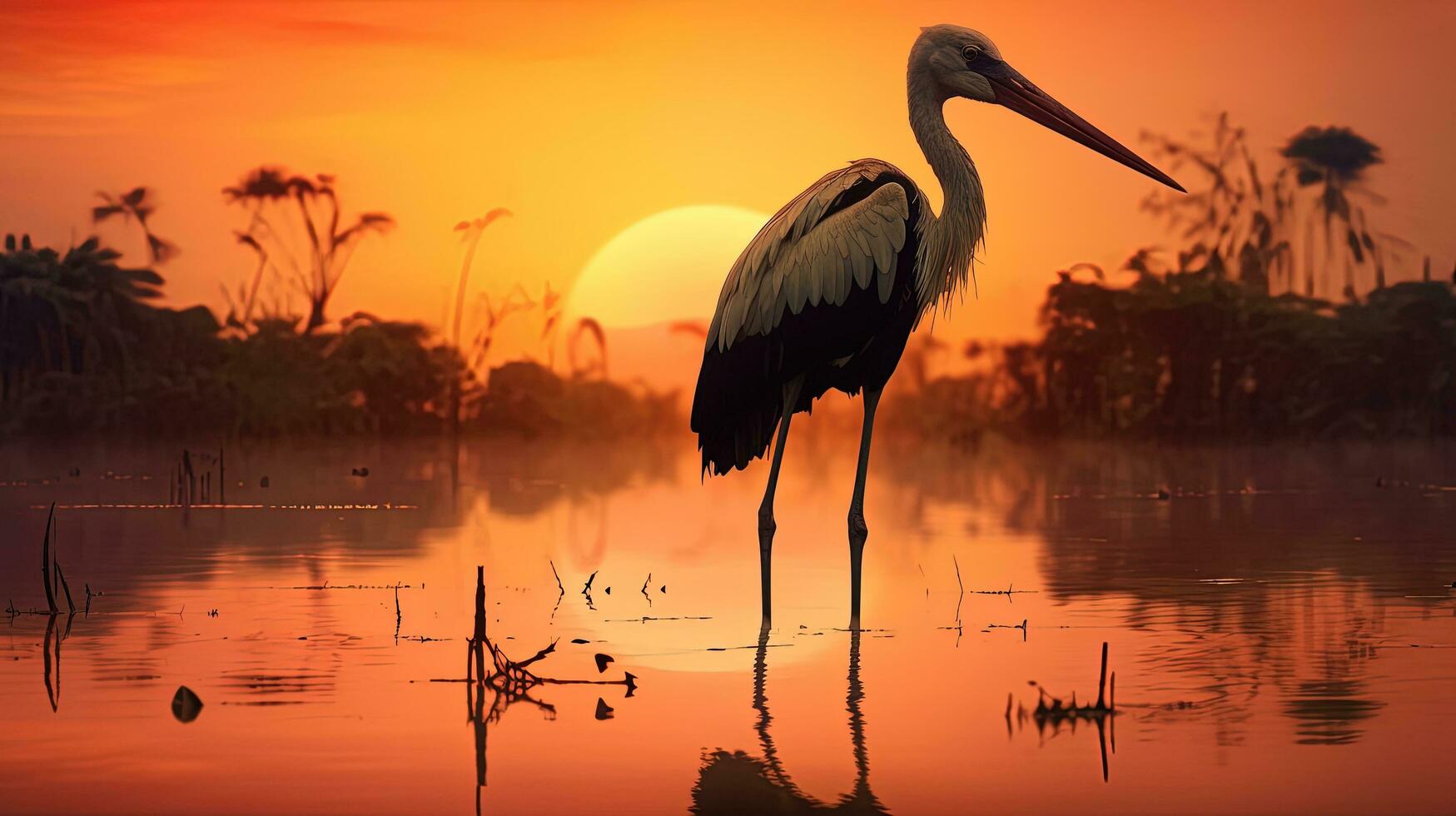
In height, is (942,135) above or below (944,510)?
above

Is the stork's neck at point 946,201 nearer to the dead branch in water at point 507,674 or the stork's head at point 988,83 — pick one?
the stork's head at point 988,83

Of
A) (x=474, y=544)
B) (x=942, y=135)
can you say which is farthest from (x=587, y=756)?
(x=474, y=544)

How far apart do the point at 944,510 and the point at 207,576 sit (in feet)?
25.6

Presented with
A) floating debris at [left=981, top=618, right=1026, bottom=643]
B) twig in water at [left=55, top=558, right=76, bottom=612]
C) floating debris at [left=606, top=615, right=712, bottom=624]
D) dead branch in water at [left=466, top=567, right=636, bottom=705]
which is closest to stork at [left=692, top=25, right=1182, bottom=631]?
floating debris at [left=606, top=615, right=712, bottom=624]

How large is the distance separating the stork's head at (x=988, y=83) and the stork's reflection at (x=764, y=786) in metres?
4.74

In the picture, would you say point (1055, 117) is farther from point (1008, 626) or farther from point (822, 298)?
point (1008, 626)

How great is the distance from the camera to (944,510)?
17.4 metres

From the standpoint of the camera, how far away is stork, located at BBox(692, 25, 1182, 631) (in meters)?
9.49

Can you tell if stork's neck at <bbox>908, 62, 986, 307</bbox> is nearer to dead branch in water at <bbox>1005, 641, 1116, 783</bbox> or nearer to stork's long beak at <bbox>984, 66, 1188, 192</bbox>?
stork's long beak at <bbox>984, 66, 1188, 192</bbox>

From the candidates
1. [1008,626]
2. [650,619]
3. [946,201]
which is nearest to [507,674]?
[650,619]

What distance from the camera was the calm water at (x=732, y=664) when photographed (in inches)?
217

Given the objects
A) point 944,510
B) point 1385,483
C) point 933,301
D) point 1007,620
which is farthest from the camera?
point 1385,483

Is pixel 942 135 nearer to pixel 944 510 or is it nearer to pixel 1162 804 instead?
pixel 1162 804

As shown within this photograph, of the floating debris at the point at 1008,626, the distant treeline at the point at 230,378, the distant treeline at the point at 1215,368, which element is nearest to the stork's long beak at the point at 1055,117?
the floating debris at the point at 1008,626
